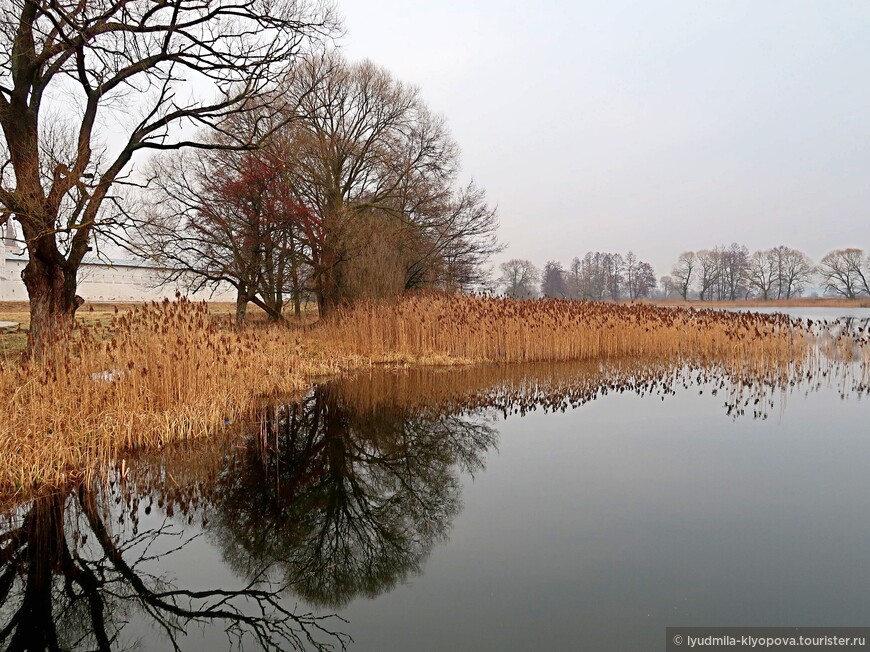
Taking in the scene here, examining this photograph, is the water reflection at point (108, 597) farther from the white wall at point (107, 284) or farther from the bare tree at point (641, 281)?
the bare tree at point (641, 281)

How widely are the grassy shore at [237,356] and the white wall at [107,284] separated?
2368cm

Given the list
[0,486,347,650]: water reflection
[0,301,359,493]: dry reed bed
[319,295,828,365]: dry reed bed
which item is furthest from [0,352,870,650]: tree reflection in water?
[319,295,828,365]: dry reed bed

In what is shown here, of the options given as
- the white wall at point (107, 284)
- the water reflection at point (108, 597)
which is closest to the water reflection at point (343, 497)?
the water reflection at point (108, 597)

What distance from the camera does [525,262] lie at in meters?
79.3

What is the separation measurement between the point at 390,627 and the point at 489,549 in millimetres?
1131

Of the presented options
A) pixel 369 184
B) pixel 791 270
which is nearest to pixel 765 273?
pixel 791 270

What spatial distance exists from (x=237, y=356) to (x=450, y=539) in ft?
18.1

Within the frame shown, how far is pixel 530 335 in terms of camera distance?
44.2ft

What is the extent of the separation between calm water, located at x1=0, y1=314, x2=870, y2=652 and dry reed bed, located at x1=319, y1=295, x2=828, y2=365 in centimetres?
601

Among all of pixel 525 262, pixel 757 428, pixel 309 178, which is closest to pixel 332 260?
pixel 309 178

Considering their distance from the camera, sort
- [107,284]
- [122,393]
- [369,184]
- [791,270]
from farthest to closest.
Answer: [791,270] → [107,284] → [369,184] → [122,393]

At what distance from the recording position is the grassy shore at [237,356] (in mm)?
5340

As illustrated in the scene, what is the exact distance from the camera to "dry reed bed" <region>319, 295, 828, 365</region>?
13.4 m

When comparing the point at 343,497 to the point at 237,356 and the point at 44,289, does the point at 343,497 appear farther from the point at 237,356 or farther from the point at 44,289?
the point at 44,289
